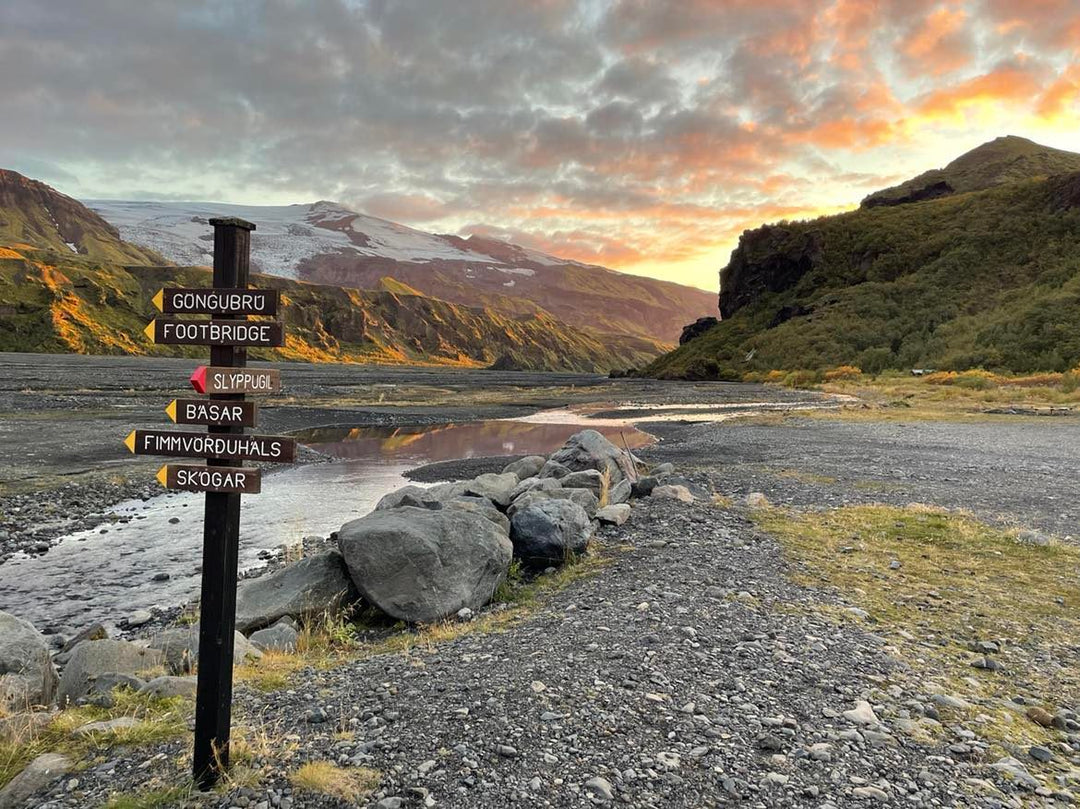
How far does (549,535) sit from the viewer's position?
12.4 metres

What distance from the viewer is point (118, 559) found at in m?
14.6

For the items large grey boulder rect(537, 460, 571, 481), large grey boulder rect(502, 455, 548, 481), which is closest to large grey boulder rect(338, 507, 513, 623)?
large grey boulder rect(537, 460, 571, 481)

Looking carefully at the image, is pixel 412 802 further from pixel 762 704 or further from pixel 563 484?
pixel 563 484

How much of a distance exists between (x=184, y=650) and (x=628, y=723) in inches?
244

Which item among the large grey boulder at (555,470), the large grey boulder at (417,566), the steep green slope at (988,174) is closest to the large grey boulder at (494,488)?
the large grey boulder at (555,470)

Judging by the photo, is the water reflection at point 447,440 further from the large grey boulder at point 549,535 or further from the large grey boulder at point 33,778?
the large grey boulder at point 33,778

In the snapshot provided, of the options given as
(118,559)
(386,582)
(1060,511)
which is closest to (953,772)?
(386,582)

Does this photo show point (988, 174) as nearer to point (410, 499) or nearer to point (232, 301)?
point (410, 499)

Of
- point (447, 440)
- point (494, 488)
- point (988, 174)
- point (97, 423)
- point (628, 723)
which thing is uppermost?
point (988, 174)

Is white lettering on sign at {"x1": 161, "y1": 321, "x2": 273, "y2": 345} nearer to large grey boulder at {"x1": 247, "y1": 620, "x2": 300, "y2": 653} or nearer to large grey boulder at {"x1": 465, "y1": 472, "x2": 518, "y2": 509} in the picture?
large grey boulder at {"x1": 247, "y1": 620, "x2": 300, "y2": 653}

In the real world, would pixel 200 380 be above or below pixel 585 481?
above

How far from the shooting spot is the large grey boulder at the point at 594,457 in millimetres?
19672

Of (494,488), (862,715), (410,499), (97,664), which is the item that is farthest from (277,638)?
(494,488)

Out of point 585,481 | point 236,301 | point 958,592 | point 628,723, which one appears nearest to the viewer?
point 236,301
